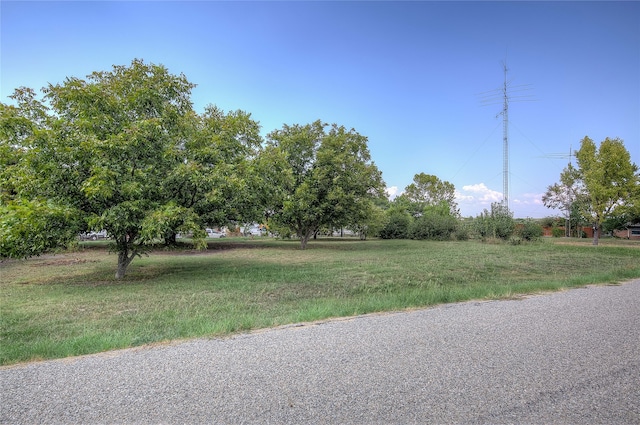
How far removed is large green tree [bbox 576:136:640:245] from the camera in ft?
92.1

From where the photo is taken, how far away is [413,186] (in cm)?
6919

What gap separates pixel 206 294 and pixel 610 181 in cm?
3379

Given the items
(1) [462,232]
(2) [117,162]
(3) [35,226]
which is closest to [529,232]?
(1) [462,232]

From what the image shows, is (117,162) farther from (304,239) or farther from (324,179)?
(304,239)

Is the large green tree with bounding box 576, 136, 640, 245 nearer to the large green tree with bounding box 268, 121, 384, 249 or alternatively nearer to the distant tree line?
the large green tree with bounding box 268, 121, 384, 249

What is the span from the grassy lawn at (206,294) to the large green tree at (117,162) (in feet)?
4.75

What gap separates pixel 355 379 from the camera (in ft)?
10.8

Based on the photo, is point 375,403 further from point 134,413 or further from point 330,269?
point 330,269

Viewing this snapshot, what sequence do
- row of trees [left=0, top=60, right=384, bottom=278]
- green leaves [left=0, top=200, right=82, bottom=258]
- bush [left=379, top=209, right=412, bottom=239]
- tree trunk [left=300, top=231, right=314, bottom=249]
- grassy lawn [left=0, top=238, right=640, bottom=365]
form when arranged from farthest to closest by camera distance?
bush [left=379, top=209, right=412, bottom=239]
tree trunk [left=300, top=231, right=314, bottom=249]
row of trees [left=0, top=60, right=384, bottom=278]
green leaves [left=0, top=200, right=82, bottom=258]
grassy lawn [left=0, top=238, right=640, bottom=365]

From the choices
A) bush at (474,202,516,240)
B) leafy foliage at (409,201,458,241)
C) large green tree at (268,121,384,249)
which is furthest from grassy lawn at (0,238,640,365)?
leafy foliage at (409,201,458,241)

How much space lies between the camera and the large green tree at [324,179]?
2297 centimetres

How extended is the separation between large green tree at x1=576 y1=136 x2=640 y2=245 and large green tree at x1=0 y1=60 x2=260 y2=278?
30.1 m

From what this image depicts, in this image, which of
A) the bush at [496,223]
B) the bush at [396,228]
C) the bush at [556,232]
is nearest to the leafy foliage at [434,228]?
the bush at [396,228]

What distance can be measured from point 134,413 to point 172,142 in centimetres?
912
